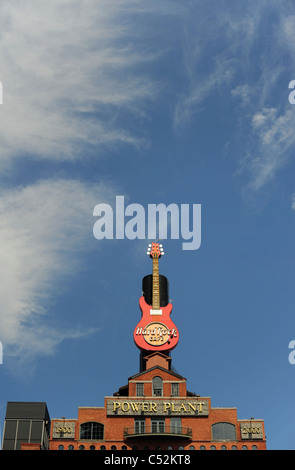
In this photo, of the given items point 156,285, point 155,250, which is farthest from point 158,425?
point 155,250

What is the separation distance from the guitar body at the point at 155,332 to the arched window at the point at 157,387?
633 cm

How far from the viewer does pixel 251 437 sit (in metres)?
93.1

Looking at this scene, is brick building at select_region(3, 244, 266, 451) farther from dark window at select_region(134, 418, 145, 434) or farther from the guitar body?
the guitar body

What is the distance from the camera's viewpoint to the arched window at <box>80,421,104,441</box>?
304 feet

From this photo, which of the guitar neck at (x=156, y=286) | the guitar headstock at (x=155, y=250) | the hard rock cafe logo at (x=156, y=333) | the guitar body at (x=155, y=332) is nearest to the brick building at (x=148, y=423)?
the guitar body at (x=155, y=332)

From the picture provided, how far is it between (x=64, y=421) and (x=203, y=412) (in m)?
21.0

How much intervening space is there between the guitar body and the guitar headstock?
45.3 feet

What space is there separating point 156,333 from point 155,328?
88cm

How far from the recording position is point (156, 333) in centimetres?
10444

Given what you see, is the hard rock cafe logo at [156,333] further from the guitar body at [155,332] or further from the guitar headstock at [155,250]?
Result: the guitar headstock at [155,250]

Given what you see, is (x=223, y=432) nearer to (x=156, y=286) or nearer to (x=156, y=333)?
(x=156, y=333)

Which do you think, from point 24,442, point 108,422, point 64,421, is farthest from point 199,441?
point 24,442

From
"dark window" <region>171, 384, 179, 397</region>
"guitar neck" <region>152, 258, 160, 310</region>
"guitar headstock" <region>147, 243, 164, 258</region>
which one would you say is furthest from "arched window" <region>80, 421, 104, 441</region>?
"guitar headstock" <region>147, 243, 164, 258</region>
